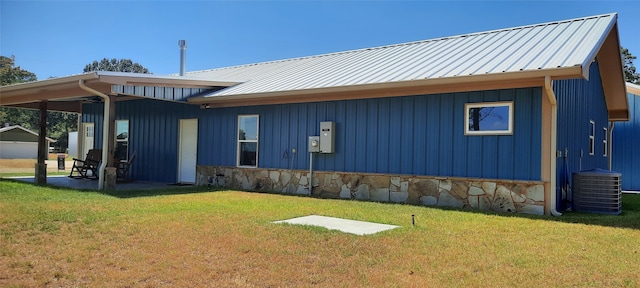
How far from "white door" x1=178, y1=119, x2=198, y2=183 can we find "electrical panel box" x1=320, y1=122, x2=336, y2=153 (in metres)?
4.13

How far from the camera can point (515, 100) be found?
753 cm

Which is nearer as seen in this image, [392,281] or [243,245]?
[392,281]

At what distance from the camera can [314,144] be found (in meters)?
9.75

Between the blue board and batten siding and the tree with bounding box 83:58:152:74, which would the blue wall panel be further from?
the tree with bounding box 83:58:152:74

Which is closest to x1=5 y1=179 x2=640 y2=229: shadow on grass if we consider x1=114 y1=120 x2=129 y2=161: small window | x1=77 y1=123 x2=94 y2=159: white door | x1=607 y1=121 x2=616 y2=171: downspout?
x1=114 y1=120 x2=129 y2=161: small window

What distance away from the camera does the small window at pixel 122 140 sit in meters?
13.7

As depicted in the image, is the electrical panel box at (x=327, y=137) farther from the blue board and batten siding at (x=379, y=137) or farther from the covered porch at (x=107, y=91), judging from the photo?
the covered porch at (x=107, y=91)

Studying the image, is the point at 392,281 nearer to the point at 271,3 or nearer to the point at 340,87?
the point at 340,87

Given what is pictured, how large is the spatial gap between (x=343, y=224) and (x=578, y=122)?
6.48 metres

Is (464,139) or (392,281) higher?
(464,139)

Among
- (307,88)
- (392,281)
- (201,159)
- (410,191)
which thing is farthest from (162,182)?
(392,281)

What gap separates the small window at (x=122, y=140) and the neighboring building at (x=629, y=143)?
15.2 meters

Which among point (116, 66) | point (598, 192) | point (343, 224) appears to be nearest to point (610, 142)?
point (598, 192)

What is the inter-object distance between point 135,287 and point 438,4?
12.8 m
